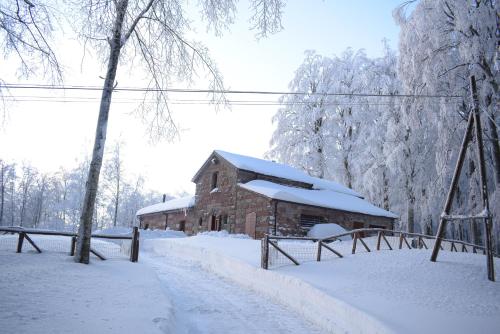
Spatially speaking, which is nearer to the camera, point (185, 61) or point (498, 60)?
point (185, 61)

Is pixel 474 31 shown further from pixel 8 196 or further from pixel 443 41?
pixel 8 196

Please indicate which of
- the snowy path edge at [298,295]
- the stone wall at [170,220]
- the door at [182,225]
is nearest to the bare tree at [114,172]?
the stone wall at [170,220]

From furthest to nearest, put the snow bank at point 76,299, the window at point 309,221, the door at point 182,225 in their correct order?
1. the door at point 182,225
2. the window at point 309,221
3. the snow bank at point 76,299

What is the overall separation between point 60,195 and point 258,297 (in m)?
55.9

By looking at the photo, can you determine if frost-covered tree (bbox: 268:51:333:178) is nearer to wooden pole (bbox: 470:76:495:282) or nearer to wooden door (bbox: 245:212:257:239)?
wooden door (bbox: 245:212:257:239)

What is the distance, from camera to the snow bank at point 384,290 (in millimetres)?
5586

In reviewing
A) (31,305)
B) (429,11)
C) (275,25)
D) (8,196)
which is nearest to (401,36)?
(429,11)

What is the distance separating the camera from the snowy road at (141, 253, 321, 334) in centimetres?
607

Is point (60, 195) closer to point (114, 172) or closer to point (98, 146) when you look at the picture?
point (114, 172)

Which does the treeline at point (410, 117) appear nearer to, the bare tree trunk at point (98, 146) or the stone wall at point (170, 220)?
the bare tree trunk at point (98, 146)

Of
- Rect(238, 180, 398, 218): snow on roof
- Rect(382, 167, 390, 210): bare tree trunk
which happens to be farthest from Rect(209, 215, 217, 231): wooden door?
Rect(382, 167, 390, 210): bare tree trunk

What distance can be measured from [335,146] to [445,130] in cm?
1668

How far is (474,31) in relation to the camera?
42.7ft

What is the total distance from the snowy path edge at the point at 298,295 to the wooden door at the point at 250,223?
21.3 ft
